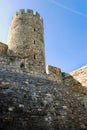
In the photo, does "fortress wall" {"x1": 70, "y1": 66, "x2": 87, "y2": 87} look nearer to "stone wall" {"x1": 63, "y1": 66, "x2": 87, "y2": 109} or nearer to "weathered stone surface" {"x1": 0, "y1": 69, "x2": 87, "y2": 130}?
"stone wall" {"x1": 63, "y1": 66, "x2": 87, "y2": 109}

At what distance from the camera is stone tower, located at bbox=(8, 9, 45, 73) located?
53.6ft

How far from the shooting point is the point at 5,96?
5.45 m

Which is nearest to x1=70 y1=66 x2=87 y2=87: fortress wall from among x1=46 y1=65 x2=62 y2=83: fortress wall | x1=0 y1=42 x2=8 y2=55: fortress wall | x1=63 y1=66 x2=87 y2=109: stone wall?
x1=63 y1=66 x2=87 y2=109: stone wall

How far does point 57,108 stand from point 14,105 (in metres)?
1.22

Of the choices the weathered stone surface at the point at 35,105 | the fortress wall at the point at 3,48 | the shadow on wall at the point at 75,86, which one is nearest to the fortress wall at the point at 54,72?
the shadow on wall at the point at 75,86

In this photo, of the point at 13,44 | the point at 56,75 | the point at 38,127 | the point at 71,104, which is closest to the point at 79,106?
the point at 71,104

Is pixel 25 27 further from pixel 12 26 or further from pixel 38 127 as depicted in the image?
pixel 38 127

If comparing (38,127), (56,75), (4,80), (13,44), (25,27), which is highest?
(25,27)

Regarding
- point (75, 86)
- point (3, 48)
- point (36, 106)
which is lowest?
point (36, 106)

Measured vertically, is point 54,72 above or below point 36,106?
above

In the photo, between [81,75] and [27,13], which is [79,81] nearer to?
[81,75]

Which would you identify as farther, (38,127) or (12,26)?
(12,26)

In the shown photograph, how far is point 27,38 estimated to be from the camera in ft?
55.6

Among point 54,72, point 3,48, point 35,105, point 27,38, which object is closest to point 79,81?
point 54,72
